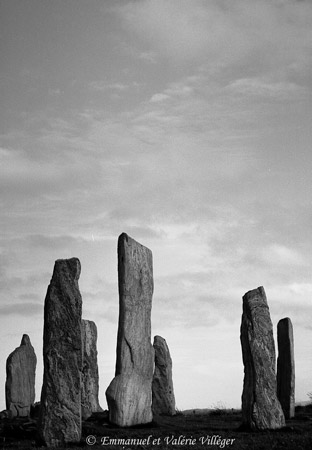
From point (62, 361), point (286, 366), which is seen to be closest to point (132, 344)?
point (62, 361)

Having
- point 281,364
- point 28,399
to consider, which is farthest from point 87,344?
point 281,364

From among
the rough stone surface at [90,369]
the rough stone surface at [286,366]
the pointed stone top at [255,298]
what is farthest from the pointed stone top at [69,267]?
the rough stone surface at [286,366]

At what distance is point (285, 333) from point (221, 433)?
7.69 metres

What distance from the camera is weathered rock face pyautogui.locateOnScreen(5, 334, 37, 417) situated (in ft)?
90.9

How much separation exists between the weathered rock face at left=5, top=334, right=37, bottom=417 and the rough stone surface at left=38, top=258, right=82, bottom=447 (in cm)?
980

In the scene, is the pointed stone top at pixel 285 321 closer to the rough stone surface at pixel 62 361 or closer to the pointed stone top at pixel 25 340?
the pointed stone top at pixel 25 340

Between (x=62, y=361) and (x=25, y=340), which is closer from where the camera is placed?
(x=62, y=361)

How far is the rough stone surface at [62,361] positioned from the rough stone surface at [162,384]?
9.65m

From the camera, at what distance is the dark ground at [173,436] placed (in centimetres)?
1748

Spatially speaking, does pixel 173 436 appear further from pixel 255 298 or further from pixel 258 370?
pixel 255 298

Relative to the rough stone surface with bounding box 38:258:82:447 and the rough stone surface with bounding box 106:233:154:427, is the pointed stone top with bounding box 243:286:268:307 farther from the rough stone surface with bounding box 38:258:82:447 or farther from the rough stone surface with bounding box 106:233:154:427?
the rough stone surface with bounding box 38:258:82:447

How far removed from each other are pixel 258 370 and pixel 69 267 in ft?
17.9

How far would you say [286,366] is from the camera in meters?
26.2

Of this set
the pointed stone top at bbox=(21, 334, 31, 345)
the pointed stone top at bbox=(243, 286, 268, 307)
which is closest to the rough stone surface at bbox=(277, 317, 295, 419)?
the pointed stone top at bbox=(243, 286, 268, 307)
